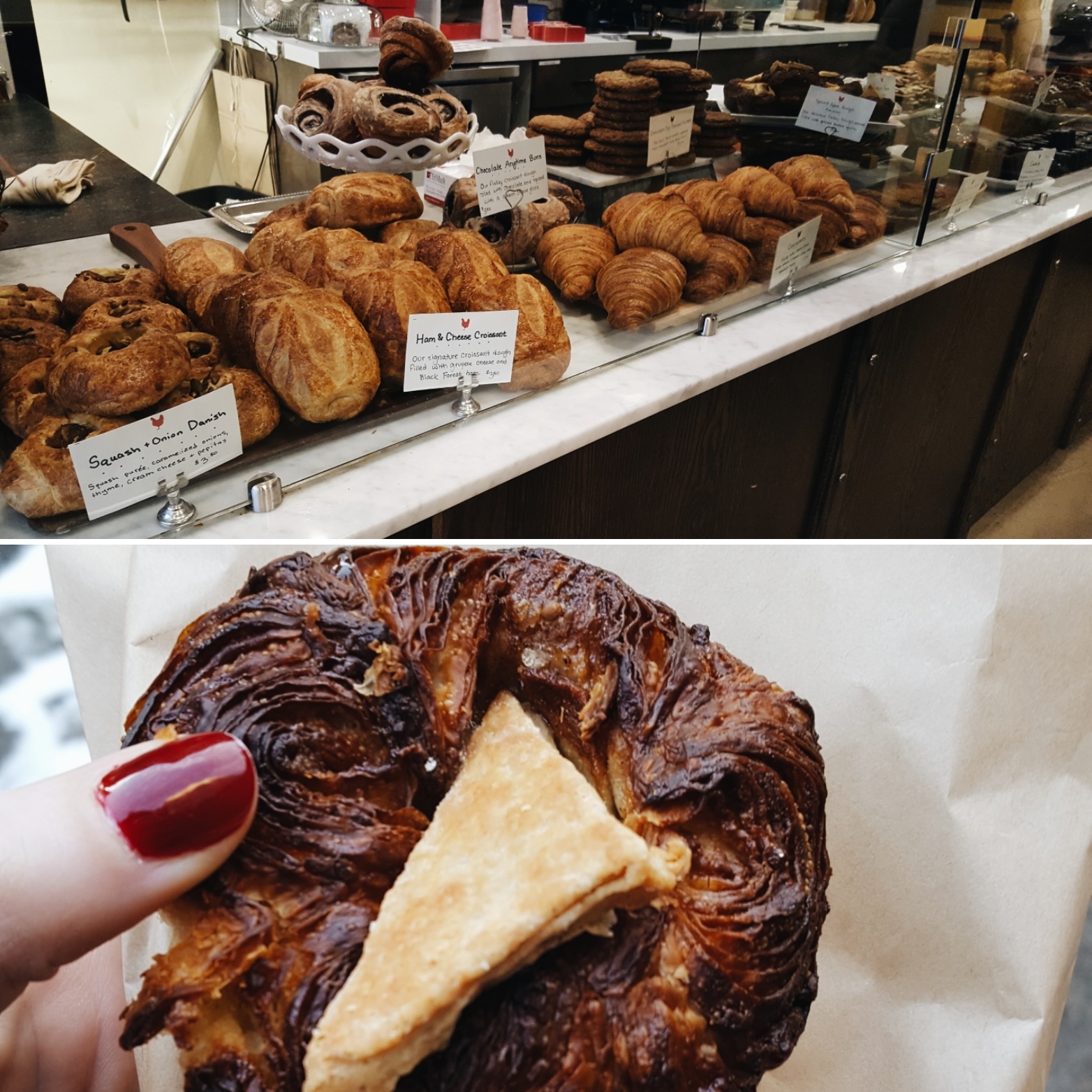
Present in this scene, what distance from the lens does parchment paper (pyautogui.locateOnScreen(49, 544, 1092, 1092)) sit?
105 centimetres

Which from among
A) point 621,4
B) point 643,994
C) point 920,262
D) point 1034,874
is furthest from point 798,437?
point 643,994

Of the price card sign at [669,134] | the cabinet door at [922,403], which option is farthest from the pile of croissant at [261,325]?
the cabinet door at [922,403]

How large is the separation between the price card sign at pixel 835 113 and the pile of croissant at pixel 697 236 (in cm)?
8

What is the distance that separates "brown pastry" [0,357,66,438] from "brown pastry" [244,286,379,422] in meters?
0.26

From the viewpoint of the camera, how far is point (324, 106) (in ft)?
4.85

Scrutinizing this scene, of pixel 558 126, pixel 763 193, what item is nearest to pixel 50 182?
pixel 558 126

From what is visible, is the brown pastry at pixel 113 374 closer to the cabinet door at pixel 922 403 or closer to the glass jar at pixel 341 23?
the glass jar at pixel 341 23

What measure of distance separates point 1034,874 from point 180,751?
0.90m

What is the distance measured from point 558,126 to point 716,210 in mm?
360

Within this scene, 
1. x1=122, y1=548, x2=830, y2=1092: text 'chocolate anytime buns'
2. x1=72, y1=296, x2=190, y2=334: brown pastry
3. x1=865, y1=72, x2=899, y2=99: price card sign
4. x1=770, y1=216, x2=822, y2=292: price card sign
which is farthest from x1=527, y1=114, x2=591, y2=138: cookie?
x1=122, y1=548, x2=830, y2=1092: text 'chocolate anytime buns'

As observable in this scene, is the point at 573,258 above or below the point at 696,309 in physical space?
above

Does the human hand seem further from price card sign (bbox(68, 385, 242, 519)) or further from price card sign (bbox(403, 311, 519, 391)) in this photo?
price card sign (bbox(403, 311, 519, 391))

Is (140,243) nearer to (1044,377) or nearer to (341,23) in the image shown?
(341,23)

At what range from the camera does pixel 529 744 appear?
783mm
